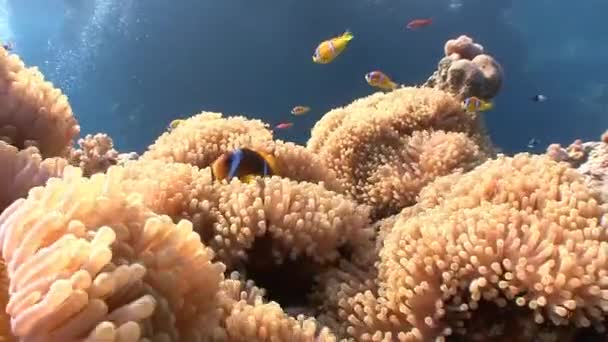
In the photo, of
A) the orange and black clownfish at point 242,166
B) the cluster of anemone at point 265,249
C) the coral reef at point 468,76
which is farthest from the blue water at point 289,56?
the cluster of anemone at point 265,249

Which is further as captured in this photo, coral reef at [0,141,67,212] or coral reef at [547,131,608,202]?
coral reef at [547,131,608,202]

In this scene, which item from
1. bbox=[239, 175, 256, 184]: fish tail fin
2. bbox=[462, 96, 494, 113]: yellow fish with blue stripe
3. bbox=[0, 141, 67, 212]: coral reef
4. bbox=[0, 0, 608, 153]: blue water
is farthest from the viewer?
bbox=[0, 0, 608, 153]: blue water

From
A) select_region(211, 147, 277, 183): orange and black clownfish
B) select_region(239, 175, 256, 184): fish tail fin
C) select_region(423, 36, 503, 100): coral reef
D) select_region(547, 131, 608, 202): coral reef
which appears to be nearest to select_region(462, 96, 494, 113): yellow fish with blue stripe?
select_region(423, 36, 503, 100): coral reef

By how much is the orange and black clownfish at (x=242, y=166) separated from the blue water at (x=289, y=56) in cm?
1710

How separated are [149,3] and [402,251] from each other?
21.5 m

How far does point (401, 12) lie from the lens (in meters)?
20.7

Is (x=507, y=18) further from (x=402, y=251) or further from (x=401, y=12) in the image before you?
(x=402, y=251)

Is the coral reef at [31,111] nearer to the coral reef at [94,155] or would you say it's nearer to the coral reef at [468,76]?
the coral reef at [94,155]

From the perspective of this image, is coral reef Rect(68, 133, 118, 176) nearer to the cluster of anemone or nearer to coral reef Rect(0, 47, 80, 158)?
the cluster of anemone

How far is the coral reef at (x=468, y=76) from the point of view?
17.6 feet

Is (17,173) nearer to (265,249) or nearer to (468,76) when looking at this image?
(265,249)

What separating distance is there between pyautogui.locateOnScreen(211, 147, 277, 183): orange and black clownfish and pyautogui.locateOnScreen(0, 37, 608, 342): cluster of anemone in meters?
0.15

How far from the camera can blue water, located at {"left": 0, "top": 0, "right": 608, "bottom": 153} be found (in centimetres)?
2016

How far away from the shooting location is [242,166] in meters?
2.69
